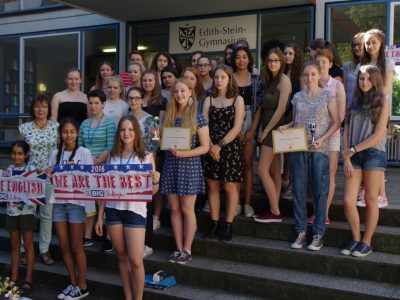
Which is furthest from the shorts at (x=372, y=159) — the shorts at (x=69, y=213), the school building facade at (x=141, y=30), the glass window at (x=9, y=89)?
the glass window at (x=9, y=89)

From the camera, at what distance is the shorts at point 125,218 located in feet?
13.8

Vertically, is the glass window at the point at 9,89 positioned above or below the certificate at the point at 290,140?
above

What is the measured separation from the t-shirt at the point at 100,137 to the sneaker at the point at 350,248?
102 inches

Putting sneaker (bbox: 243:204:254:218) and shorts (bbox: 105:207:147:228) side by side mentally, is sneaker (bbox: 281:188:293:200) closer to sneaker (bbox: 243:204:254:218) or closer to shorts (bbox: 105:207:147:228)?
sneaker (bbox: 243:204:254:218)

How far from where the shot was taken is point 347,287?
429 centimetres

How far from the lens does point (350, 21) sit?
30.0ft

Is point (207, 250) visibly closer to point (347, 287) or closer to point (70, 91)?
point (347, 287)

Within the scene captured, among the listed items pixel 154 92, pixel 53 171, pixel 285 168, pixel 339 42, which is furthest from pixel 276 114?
pixel 339 42

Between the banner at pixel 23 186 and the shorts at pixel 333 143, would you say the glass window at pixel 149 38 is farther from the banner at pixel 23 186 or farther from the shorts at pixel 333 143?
the shorts at pixel 333 143

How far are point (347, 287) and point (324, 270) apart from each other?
0.35m

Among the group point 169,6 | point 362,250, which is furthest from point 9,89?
point 362,250

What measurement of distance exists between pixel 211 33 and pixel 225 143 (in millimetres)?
5676

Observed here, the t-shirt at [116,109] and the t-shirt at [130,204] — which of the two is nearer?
the t-shirt at [130,204]

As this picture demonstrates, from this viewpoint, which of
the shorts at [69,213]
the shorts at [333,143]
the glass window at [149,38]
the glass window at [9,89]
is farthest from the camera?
the glass window at [9,89]
